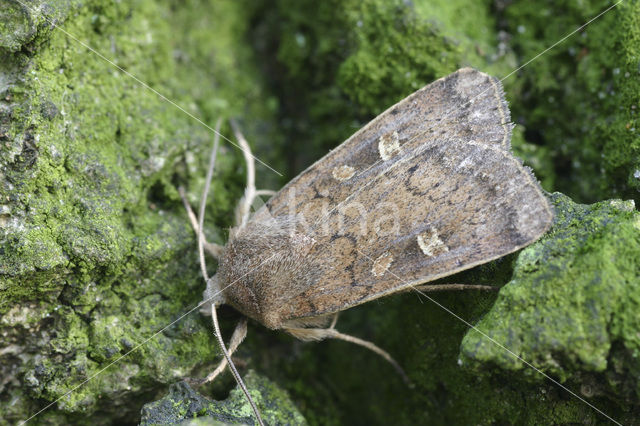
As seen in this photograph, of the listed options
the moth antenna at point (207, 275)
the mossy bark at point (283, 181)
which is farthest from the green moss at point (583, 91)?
the moth antenna at point (207, 275)

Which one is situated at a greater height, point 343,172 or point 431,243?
point 343,172

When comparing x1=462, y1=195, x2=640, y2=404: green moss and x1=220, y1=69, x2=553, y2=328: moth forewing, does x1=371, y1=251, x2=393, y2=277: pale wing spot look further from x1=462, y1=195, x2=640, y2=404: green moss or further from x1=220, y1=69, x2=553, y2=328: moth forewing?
x1=462, y1=195, x2=640, y2=404: green moss

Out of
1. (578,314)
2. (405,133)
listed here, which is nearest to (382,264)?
(405,133)

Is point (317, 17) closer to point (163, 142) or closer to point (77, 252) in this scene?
point (163, 142)

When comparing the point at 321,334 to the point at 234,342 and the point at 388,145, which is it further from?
the point at 388,145

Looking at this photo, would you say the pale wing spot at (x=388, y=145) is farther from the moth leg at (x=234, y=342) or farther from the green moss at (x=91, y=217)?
the moth leg at (x=234, y=342)

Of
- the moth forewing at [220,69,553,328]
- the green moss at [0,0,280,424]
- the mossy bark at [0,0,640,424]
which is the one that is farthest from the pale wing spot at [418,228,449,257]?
the green moss at [0,0,280,424]
